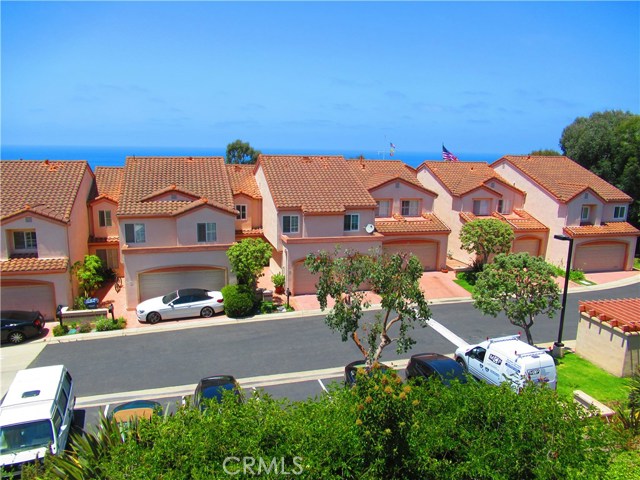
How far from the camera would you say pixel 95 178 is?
33062 mm


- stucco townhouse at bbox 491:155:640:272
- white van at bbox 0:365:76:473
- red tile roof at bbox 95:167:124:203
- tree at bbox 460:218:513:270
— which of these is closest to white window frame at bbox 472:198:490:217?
stucco townhouse at bbox 491:155:640:272

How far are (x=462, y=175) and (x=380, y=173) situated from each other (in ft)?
22.3

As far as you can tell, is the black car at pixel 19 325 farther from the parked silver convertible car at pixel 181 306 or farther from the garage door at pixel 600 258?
the garage door at pixel 600 258

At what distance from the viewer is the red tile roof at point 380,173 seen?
34.0m

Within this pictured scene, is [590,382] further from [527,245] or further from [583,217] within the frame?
[583,217]

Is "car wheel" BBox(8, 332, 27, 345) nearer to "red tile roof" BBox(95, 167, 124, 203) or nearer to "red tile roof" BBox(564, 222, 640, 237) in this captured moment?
"red tile roof" BBox(95, 167, 124, 203)

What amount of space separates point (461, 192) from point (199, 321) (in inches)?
826

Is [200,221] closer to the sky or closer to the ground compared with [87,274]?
closer to the sky

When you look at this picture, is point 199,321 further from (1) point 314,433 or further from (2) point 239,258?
(1) point 314,433

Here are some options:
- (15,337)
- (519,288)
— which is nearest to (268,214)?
(15,337)

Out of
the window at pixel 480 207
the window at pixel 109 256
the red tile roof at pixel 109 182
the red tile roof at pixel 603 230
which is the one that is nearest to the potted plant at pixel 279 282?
the window at pixel 109 256

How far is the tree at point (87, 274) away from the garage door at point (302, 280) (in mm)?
10983

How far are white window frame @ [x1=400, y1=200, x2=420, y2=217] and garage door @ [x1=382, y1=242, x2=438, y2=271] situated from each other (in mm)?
2805

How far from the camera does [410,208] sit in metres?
34.7
